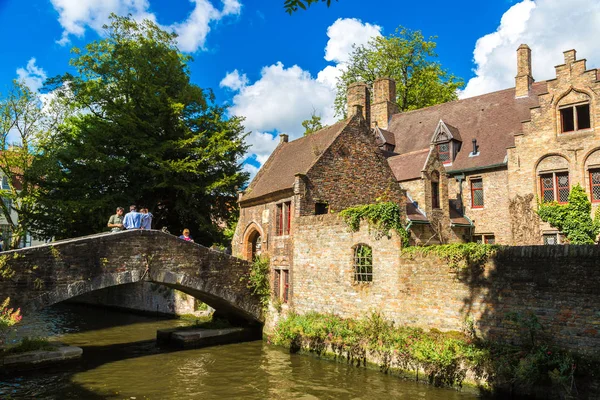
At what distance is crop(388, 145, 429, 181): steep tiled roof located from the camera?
21.4m

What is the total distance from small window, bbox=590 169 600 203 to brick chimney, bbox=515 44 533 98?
6901 millimetres

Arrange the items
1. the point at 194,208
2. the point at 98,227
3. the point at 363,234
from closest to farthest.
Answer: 1. the point at 363,234
2. the point at 98,227
3. the point at 194,208

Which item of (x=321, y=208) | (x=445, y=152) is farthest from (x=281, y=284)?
(x=445, y=152)

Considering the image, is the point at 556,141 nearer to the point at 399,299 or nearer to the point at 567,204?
the point at 567,204

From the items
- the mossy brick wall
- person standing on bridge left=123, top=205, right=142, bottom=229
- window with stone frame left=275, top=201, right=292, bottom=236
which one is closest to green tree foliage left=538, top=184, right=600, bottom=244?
the mossy brick wall

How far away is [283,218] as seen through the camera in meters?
18.5

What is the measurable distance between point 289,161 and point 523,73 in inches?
547

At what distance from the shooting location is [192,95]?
25.3m

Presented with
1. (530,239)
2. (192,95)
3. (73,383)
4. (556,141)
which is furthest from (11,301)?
(556,141)

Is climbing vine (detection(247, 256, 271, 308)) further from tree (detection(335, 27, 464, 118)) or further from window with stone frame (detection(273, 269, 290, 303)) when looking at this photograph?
tree (detection(335, 27, 464, 118))

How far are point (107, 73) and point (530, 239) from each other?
22.4 metres

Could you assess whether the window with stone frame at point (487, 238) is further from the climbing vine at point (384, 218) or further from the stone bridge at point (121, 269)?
the stone bridge at point (121, 269)

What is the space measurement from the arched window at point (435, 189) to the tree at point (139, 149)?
33.2 ft

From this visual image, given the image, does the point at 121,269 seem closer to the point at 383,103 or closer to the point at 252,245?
the point at 252,245
